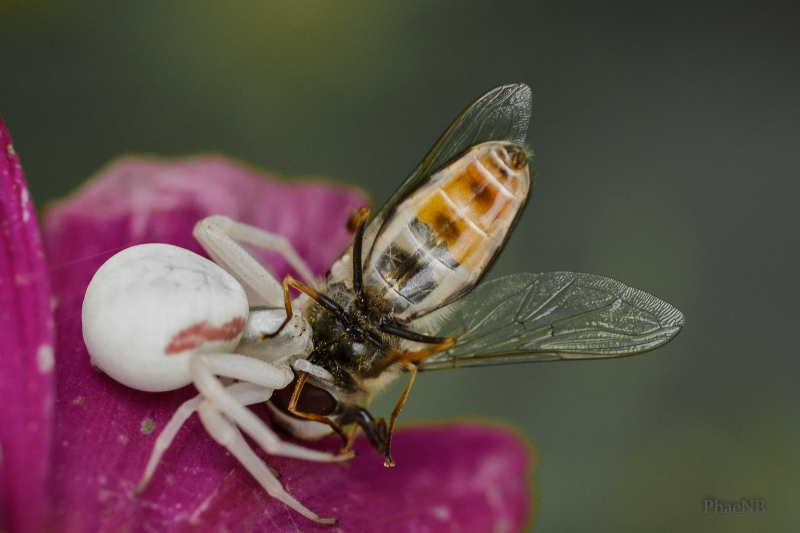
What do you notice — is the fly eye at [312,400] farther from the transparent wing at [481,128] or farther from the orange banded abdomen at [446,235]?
the transparent wing at [481,128]

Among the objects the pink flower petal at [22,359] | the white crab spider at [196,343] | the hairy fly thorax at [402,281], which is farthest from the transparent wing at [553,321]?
the pink flower petal at [22,359]

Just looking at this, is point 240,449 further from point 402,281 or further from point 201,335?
point 402,281

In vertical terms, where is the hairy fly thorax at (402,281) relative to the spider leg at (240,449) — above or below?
above

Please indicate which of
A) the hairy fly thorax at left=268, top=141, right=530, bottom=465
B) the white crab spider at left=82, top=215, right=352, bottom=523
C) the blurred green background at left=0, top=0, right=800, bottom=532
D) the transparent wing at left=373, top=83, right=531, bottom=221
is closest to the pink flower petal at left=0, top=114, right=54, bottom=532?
the white crab spider at left=82, top=215, right=352, bottom=523

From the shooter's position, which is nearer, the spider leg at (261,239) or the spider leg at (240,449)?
the spider leg at (240,449)

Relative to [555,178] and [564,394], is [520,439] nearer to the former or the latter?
[564,394]

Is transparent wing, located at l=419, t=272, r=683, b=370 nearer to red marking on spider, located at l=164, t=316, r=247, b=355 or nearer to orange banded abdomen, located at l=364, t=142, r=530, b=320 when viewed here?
orange banded abdomen, located at l=364, t=142, r=530, b=320
